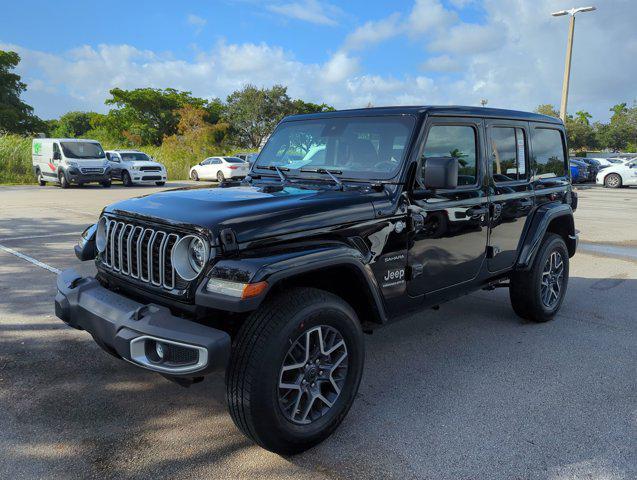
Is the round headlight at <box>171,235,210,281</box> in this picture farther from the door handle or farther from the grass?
the grass

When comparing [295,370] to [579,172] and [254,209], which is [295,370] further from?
[579,172]

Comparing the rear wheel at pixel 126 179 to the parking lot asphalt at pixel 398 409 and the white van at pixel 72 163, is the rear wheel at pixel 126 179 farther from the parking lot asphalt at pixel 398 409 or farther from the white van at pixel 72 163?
the parking lot asphalt at pixel 398 409

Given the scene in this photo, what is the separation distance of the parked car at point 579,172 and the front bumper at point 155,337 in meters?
25.3

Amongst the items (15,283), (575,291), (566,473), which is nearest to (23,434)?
(566,473)

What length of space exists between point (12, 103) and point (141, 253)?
4811 cm

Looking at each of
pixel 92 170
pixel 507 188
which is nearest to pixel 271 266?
pixel 507 188

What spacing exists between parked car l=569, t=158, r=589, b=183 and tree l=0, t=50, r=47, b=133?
4051 cm

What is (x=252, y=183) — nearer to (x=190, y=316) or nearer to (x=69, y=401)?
(x=190, y=316)

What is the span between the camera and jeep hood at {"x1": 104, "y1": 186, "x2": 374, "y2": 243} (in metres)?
2.62

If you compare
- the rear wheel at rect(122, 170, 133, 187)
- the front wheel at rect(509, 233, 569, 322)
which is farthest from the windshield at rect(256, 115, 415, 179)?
the rear wheel at rect(122, 170, 133, 187)

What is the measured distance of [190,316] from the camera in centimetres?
269

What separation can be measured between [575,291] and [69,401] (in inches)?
214

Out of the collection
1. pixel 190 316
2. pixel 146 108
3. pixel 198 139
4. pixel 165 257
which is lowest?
pixel 190 316

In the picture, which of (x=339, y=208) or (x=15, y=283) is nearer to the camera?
(x=339, y=208)
